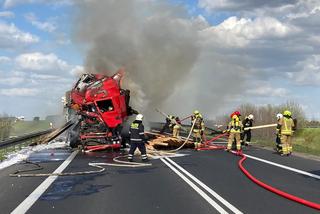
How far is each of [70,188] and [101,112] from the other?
1102cm

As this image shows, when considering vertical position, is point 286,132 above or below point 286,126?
below

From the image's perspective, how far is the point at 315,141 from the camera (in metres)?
36.1

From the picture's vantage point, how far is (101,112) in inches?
830

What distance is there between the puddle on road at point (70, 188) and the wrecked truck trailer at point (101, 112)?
8.86 m

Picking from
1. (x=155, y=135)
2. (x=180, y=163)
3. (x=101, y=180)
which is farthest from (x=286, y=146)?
(x=101, y=180)

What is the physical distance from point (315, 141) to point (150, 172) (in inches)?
1013

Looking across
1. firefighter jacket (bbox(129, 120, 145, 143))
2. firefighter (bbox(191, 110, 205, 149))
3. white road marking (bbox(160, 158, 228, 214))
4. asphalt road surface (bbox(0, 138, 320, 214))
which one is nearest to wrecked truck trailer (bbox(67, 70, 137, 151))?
firefighter (bbox(191, 110, 205, 149))

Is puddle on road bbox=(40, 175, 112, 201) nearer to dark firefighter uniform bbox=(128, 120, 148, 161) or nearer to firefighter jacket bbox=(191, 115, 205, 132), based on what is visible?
dark firefighter uniform bbox=(128, 120, 148, 161)

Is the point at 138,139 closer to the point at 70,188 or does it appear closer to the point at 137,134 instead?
the point at 137,134

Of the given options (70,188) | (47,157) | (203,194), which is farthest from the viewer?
(47,157)

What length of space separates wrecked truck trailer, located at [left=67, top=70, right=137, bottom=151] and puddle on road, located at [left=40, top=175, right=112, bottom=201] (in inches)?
349

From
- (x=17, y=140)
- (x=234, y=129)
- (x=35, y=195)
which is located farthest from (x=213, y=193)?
(x=17, y=140)

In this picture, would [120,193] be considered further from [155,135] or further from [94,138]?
[155,135]

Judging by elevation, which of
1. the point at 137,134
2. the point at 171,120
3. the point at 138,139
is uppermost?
the point at 171,120
